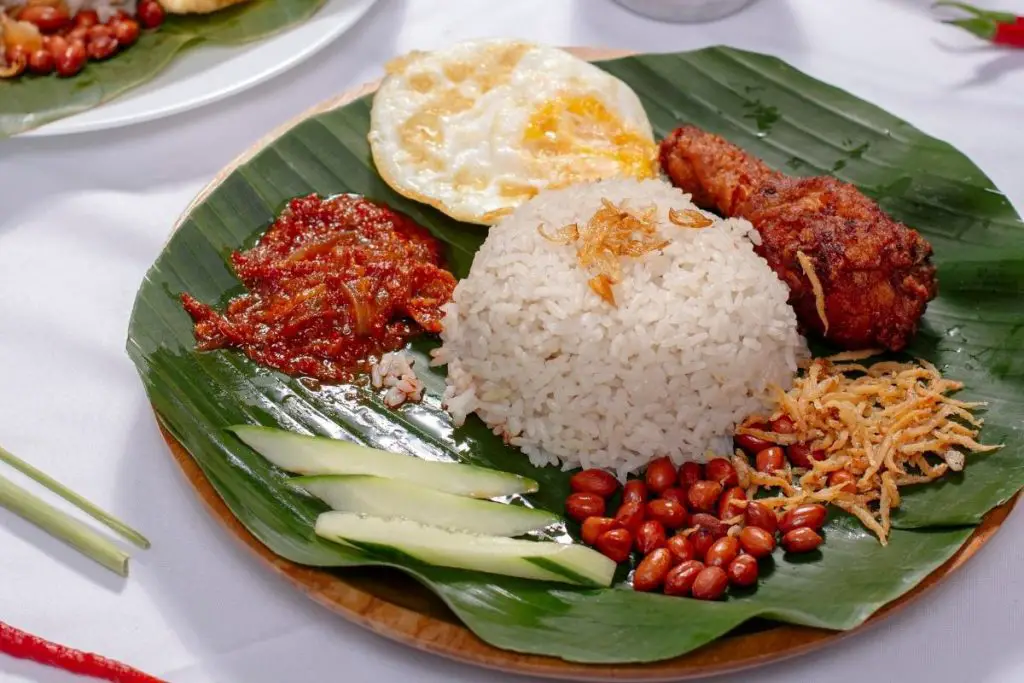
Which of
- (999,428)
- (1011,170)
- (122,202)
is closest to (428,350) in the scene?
(122,202)

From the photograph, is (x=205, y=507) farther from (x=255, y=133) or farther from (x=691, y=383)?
(x=255, y=133)

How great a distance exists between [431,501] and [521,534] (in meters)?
0.36

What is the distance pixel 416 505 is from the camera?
3840mm

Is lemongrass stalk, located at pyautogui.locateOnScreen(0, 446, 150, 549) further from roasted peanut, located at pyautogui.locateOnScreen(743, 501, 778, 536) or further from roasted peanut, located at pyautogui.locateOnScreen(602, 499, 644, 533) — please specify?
roasted peanut, located at pyautogui.locateOnScreen(743, 501, 778, 536)

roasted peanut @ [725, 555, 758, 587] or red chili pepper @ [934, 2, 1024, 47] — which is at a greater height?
red chili pepper @ [934, 2, 1024, 47]

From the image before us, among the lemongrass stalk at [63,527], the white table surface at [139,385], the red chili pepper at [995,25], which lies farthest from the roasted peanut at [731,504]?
the red chili pepper at [995,25]

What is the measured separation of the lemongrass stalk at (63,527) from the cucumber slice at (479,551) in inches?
36.3

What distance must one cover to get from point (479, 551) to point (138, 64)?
12.7 ft

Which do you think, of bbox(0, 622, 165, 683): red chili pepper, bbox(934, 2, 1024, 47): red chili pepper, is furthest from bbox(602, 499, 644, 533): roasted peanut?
bbox(934, 2, 1024, 47): red chili pepper

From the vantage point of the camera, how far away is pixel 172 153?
5.92m

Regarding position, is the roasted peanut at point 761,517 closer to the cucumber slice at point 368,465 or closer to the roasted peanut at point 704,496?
the roasted peanut at point 704,496

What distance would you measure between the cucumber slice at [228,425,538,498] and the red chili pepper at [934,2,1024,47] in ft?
14.2

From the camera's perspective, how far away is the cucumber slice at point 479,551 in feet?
12.0

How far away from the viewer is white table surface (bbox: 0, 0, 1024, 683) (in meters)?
3.81
